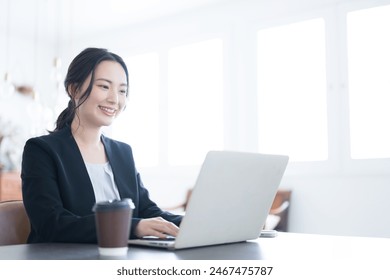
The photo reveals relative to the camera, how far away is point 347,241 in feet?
4.45

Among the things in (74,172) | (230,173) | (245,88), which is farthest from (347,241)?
(245,88)

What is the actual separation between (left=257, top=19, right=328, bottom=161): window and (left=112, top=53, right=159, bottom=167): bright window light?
4.31 ft

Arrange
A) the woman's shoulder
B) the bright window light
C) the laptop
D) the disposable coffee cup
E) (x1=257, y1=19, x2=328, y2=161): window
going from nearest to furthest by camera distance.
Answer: the disposable coffee cup, the laptop, the woman's shoulder, (x1=257, y1=19, x2=328, y2=161): window, the bright window light

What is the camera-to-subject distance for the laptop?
3.60 feet

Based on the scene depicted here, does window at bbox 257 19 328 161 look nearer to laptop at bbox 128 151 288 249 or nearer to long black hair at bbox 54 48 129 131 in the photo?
long black hair at bbox 54 48 129 131

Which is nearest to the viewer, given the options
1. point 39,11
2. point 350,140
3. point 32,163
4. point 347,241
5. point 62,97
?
point 347,241

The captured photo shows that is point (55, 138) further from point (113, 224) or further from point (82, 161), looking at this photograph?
point (113, 224)

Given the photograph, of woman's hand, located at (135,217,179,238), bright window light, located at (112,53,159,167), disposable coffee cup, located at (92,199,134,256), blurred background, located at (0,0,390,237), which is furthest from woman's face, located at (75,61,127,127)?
bright window light, located at (112,53,159,167)

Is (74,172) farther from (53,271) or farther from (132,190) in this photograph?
(53,271)

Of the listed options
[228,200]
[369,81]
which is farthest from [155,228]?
[369,81]

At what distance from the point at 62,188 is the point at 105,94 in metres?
0.33

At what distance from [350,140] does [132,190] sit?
9.72ft

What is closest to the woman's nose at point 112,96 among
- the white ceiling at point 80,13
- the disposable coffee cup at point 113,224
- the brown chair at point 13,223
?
the brown chair at point 13,223

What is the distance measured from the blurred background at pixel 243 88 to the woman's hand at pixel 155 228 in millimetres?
3271
